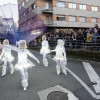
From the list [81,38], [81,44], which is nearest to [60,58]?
[81,38]

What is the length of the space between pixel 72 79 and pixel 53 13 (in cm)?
2435

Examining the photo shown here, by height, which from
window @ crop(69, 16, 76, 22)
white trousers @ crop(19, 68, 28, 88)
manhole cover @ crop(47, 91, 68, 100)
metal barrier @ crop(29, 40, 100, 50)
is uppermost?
window @ crop(69, 16, 76, 22)

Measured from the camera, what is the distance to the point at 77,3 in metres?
30.4

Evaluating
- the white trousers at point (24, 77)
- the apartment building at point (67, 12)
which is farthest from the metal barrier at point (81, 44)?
the apartment building at point (67, 12)

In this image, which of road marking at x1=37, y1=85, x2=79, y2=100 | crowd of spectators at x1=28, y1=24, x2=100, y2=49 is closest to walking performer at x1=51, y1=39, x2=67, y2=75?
road marking at x1=37, y1=85, x2=79, y2=100

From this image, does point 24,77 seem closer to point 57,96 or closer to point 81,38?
point 57,96

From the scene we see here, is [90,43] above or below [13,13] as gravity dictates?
below

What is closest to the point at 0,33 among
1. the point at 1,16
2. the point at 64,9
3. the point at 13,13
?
the point at 1,16

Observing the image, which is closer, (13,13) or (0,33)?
(0,33)

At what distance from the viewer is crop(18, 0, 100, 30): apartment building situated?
2784 cm

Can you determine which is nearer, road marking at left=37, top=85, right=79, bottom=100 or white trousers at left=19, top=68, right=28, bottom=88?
road marking at left=37, top=85, right=79, bottom=100

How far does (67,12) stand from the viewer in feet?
96.1

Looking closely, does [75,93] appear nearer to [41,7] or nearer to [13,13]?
[13,13]

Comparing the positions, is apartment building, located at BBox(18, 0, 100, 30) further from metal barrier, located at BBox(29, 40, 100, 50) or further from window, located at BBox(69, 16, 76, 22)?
metal barrier, located at BBox(29, 40, 100, 50)
